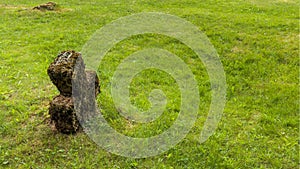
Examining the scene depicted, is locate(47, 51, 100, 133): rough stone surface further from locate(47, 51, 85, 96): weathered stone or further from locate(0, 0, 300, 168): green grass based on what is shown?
locate(0, 0, 300, 168): green grass

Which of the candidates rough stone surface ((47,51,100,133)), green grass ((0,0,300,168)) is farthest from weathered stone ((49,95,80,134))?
green grass ((0,0,300,168))

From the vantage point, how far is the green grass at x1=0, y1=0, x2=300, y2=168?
203 inches

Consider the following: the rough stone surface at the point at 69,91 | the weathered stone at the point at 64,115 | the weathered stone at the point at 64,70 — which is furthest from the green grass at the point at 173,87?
the weathered stone at the point at 64,70

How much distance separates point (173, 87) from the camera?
751cm

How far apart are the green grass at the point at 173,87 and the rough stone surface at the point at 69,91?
11.3 inches

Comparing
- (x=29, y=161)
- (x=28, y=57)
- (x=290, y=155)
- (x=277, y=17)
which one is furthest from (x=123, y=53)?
(x=277, y=17)

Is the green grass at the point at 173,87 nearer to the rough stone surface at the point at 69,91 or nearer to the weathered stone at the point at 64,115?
the weathered stone at the point at 64,115

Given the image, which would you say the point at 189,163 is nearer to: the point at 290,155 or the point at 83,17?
the point at 290,155

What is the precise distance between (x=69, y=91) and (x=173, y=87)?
2898 mm

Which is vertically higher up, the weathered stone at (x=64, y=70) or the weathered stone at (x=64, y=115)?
the weathered stone at (x=64, y=70)

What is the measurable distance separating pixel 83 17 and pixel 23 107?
7028mm

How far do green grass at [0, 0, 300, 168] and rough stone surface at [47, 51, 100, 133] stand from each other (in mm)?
288

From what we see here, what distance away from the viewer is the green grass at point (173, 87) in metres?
5.17

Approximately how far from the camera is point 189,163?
504 cm
